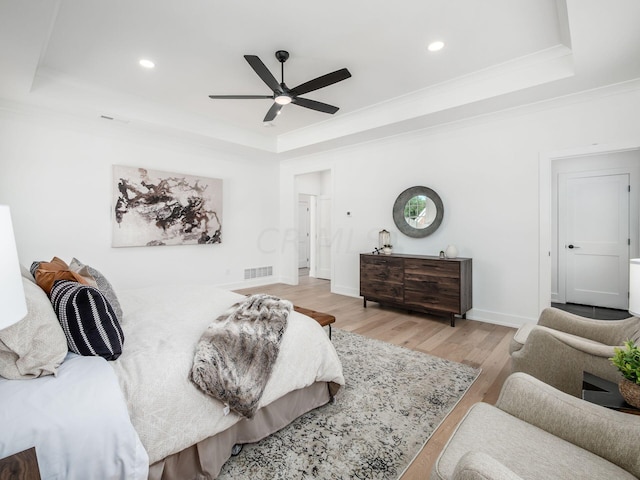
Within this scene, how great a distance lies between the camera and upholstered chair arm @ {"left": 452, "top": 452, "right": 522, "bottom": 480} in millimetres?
771

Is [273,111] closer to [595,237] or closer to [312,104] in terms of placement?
[312,104]

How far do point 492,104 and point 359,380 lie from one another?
3.37 m

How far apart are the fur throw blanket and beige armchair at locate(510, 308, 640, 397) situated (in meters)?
1.53

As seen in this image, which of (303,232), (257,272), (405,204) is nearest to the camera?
(405,204)

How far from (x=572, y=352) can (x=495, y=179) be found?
2.74 m

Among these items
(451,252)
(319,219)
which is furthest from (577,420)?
(319,219)

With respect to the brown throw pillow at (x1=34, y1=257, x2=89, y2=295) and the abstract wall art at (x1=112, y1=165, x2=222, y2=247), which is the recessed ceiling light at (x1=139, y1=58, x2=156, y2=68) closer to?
the abstract wall art at (x1=112, y1=165, x2=222, y2=247)

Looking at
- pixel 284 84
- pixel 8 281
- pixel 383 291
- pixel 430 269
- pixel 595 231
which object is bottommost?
pixel 383 291

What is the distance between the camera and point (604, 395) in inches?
53.5

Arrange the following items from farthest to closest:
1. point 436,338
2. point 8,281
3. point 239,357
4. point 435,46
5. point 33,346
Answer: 1. point 436,338
2. point 435,46
3. point 239,357
4. point 33,346
5. point 8,281

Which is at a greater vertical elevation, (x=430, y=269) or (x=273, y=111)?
(x=273, y=111)

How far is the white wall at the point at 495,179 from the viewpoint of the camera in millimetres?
3434

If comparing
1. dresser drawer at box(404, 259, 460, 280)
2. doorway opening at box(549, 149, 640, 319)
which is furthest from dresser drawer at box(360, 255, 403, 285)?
doorway opening at box(549, 149, 640, 319)

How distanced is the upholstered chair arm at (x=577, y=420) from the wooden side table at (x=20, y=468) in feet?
5.27
